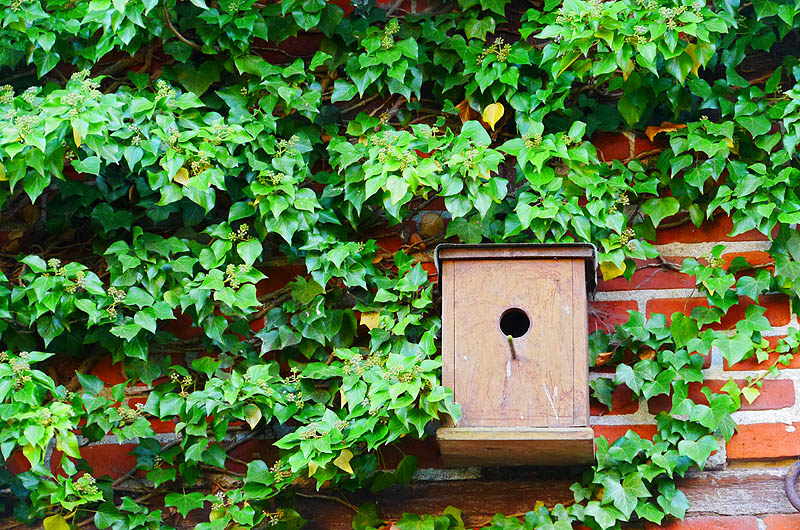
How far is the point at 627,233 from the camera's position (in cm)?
267

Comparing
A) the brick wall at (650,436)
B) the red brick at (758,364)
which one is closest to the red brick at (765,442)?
the brick wall at (650,436)

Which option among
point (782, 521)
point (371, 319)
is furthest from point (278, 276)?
point (782, 521)

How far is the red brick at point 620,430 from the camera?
2646 mm

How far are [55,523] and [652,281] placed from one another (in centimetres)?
136

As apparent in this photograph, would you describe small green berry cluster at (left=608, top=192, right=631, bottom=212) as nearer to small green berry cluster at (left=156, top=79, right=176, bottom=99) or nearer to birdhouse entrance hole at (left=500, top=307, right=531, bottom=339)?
birdhouse entrance hole at (left=500, top=307, right=531, bottom=339)

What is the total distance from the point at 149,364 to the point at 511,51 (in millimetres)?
1054

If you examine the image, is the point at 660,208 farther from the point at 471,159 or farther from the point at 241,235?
the point at 241,235

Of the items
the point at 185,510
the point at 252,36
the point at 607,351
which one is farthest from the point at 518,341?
the point at 252,36

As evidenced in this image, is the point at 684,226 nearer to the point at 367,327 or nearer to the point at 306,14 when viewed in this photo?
the point at 367,327

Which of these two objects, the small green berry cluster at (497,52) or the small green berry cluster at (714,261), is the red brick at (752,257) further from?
the small green berry cluster at (497,52)

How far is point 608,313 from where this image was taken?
2.74m

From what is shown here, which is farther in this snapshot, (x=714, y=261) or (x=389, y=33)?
(x=389, y=33)

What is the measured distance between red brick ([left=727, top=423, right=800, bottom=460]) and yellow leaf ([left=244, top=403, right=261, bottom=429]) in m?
0.97

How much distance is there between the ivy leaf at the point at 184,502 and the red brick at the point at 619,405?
2.77 feet
